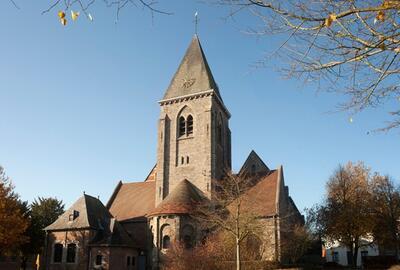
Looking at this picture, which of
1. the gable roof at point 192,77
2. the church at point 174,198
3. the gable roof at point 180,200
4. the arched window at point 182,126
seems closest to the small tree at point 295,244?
the church at point 174,198

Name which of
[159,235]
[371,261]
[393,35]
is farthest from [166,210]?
[393,35]

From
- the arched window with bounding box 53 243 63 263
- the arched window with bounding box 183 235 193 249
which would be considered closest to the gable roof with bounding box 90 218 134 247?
the arched window with bounding box 53 243 63 263

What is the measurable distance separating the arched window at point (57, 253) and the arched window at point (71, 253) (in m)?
0.79

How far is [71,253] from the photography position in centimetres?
3275

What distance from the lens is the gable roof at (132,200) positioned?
37750 millimetres

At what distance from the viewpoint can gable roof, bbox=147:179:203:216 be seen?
32.1 meters

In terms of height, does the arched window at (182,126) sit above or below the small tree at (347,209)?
above

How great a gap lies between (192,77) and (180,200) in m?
13.3

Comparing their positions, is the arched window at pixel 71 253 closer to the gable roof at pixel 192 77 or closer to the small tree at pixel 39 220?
the small tree at pixel 39 220

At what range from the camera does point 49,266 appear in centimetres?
3306

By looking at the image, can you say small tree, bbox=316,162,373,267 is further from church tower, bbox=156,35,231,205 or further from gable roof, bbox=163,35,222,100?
A: gable roof, bbox=163,35,222,100

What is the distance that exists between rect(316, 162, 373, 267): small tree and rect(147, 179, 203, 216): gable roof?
1081 centimetres

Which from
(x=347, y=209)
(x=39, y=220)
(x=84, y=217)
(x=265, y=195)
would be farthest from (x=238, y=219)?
(x=39, y=220)

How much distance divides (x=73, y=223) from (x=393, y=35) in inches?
1253
